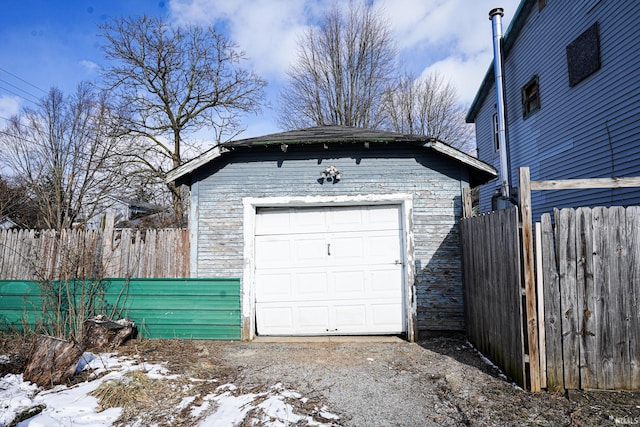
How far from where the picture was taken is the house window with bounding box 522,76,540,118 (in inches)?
364

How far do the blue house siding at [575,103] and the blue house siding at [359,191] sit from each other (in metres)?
3.70

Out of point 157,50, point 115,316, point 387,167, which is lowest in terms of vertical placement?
point 115,316

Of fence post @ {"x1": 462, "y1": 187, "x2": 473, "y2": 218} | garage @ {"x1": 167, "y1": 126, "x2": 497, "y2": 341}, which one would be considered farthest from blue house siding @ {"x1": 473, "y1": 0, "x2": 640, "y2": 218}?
fence post @ {"x1": 462, "y1": 187, "x2": 473, "y2": 218}

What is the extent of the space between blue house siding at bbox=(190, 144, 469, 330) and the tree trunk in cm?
214

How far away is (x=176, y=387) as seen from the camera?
12.1 feet

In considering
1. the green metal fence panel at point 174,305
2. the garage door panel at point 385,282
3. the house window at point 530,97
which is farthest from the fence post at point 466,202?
the house window at point 530,97

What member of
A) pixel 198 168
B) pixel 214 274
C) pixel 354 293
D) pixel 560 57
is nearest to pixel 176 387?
pixel 214 274

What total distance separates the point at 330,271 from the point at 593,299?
11.7 ft

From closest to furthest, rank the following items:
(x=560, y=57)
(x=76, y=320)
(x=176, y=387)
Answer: (x=176, y=387)
(x=76, y=320)
(x=560, y=57)

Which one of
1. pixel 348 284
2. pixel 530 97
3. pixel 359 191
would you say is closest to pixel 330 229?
pixel 359 191

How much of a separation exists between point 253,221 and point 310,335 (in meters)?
2.20

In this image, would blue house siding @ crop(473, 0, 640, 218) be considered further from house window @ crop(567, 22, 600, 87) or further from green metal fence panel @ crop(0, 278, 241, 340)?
green metal fence panel @ crop(0, 278, 241, 340)

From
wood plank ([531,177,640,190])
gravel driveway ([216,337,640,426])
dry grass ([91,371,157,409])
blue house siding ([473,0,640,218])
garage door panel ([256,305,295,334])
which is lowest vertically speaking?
gravel driveway ([216,337,640,426])

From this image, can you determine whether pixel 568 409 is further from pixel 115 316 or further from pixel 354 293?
pixel 115 316
